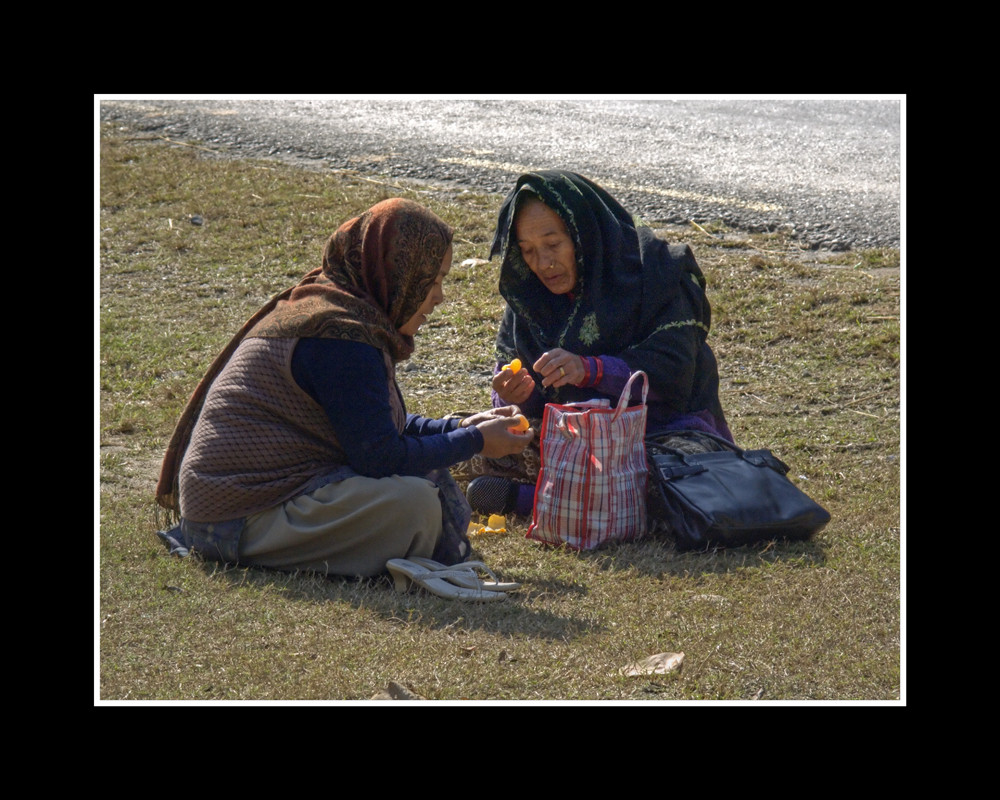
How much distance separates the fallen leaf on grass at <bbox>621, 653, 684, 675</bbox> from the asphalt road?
4.94 m

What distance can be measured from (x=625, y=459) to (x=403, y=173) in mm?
5400

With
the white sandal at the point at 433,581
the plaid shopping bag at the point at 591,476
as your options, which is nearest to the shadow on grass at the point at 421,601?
the white sandal at the point at 433,581

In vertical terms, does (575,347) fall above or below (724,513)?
above

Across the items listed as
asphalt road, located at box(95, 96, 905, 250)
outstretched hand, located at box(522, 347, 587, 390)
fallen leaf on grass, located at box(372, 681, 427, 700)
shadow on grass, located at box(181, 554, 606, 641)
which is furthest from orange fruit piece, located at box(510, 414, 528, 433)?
asphalt road, located at box(95, 96, 905, 250)

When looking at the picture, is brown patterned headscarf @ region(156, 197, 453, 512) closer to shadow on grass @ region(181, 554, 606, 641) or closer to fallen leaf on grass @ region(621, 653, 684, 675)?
shadow on grass @ region(181, 554, 606, 641)

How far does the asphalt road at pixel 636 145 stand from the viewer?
802 centimetres

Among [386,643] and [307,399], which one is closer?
[386,643]

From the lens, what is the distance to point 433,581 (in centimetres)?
354

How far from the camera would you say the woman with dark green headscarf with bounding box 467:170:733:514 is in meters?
4.30

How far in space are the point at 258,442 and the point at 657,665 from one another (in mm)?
1432

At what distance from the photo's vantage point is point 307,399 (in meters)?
3.59

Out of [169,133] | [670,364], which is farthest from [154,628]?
[169,133]

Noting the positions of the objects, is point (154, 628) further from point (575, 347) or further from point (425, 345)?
point (425, 345)

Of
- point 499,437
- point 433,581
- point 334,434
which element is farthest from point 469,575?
point 334,434
